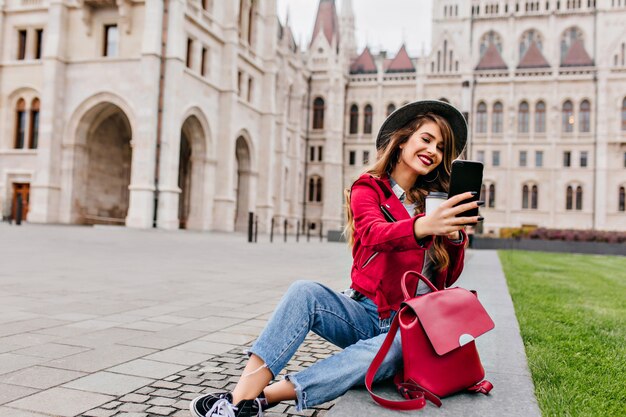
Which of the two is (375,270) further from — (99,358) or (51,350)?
(51,350)

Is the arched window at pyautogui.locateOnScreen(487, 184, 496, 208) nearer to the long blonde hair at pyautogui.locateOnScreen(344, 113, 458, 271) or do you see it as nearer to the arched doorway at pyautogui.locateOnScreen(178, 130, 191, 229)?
the arched doorway at pyautogui.locateOnScreen(178, 130, 191, 229)

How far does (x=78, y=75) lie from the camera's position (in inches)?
1000

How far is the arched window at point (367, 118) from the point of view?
4906cm

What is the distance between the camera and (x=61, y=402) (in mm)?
2678

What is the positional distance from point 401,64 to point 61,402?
51670 mm

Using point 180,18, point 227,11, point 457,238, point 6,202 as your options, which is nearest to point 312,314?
point 457,238

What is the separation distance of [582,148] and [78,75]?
36.8 metres

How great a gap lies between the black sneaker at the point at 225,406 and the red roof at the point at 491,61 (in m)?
49.5

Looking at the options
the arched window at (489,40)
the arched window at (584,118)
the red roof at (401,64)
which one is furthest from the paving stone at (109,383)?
the arched window at (489,40)

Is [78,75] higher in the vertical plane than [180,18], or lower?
lower

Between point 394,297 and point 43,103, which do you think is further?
point 43,103

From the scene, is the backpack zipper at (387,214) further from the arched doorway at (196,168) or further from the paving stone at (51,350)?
the arched doorway at (196,168)

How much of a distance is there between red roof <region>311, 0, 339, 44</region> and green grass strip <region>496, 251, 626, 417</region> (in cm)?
4569

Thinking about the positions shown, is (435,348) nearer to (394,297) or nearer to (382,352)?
(382,352)
